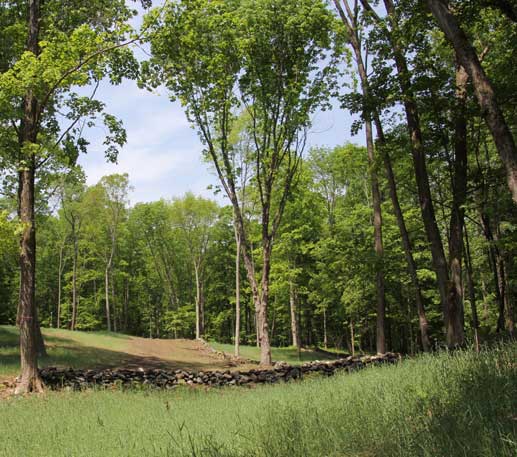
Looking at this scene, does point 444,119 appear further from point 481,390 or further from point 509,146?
point 481,390

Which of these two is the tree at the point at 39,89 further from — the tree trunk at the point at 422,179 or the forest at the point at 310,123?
the tree trunk at the point at 422,179

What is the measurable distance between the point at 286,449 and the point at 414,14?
10.8 metres

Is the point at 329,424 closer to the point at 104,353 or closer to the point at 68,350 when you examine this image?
the point at 68,350

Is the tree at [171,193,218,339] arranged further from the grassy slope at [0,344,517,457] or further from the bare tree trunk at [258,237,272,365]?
the grassy slope at [0,344,517,457]

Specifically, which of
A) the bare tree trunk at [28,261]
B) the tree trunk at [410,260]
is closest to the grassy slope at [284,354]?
the tree trunk at [410,260]

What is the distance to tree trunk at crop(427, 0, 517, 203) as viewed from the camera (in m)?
5.70

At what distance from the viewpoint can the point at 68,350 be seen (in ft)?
66.7


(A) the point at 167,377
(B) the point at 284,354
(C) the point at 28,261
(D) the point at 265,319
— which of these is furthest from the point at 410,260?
(B) the point at 284,354

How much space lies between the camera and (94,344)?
24266 millimetres

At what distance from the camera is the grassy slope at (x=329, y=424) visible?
3588 millimetres

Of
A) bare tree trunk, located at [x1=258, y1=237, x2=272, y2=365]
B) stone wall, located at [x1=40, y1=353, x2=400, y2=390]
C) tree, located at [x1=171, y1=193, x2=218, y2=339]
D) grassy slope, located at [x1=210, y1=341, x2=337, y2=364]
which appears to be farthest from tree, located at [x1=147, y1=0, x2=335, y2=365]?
tree, located at [x1=171, y1=193, x2=218, y2=339]

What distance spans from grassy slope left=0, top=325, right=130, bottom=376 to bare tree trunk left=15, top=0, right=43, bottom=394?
3645mm

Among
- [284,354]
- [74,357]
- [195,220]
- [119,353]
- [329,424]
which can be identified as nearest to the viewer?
[329,424]

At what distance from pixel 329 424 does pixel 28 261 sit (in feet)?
32.6
